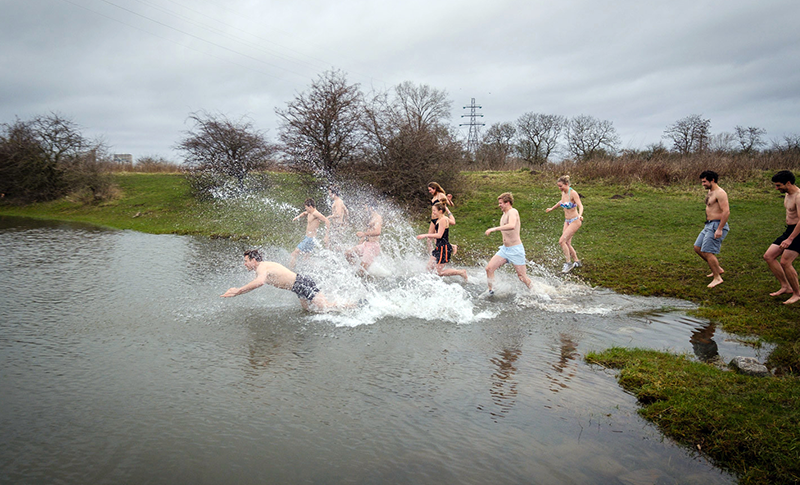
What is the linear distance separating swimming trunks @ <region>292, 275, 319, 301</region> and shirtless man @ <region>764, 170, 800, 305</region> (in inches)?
302

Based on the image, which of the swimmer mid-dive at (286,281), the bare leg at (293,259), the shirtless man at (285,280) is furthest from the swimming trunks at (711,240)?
the bare leg at (293,259)

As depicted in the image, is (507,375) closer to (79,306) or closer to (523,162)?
(79,306)

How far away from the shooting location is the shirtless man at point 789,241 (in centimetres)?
745

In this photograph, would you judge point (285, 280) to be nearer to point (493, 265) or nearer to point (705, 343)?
point (493, 265)

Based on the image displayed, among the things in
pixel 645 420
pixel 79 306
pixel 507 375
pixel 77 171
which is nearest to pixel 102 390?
pixel 79 306

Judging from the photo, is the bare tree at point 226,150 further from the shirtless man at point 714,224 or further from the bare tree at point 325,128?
the shirtless man at point 714,224

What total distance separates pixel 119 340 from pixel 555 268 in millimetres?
9055

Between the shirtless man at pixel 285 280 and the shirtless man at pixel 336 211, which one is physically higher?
the shirtless man at pixel 336 211

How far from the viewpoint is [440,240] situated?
9375 millimetres

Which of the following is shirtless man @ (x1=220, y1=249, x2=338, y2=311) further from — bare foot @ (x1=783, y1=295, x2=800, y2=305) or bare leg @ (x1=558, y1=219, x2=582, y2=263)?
bare foot @ (x1=783, y1=295, x2=800, y2=305)

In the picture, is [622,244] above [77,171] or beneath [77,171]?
beneath

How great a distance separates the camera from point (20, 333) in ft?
21.9

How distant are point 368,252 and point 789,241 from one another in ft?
24.9

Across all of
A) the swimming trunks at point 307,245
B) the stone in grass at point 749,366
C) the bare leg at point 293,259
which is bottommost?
the stone in grass at point 749,366
